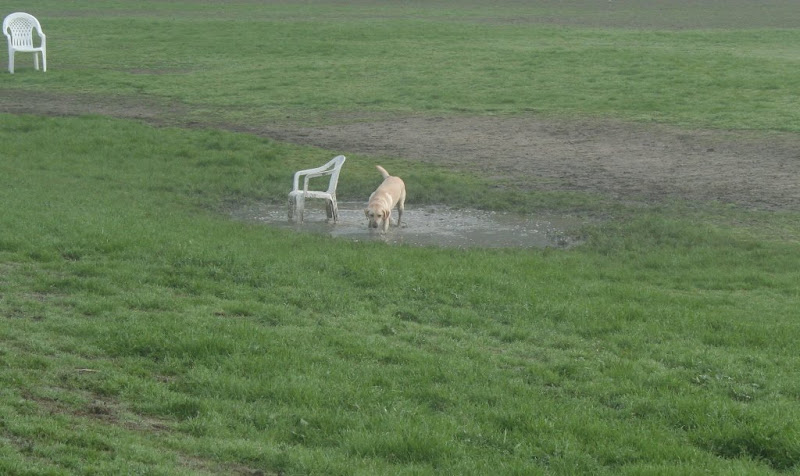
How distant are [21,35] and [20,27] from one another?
0.20 m

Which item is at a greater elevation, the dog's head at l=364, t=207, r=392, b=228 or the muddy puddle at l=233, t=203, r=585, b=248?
the dog's head at l=364, t=207, r=392, b=228

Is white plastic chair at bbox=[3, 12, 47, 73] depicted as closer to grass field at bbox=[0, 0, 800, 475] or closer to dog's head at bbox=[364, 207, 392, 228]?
grass field at bbox=[0, 0, 800, 475]

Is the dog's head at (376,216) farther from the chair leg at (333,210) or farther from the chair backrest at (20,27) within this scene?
the chair backrest at (20,27)

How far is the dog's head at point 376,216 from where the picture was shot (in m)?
11.7

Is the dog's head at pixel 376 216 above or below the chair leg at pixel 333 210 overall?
above

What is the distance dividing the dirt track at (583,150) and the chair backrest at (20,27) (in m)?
5.80

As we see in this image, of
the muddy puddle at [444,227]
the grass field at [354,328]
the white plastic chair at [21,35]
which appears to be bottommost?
the muddy puddle at [444,227]

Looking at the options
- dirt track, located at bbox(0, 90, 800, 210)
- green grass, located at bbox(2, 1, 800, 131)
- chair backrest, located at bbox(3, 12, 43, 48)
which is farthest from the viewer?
chair backrest, located at bbox(3, 12, 43, 48)

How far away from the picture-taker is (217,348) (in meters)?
7.43

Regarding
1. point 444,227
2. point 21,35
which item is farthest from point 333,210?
point 21,35

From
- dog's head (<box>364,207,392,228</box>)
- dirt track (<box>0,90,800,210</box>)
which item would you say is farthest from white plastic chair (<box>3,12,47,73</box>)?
dog's head (<box>364,207,392,228</box>)

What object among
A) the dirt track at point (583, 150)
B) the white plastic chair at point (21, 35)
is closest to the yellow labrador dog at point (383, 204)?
the dirt track at point (583, 150)

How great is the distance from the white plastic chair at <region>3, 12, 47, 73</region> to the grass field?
24.8ft

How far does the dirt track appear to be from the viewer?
1464cm
